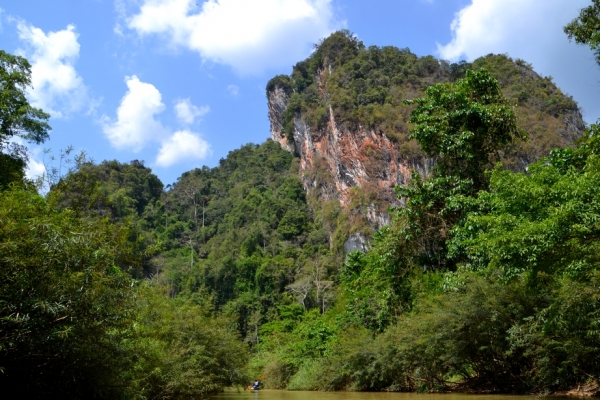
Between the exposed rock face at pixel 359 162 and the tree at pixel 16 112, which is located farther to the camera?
the exposed rock face at pixel 359 162

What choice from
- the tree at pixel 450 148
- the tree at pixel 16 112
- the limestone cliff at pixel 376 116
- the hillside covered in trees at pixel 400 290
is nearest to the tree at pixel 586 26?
the hillside covered in trees at pixel 400 290

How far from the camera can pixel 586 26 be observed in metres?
9.84

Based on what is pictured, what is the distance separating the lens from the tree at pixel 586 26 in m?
9.71

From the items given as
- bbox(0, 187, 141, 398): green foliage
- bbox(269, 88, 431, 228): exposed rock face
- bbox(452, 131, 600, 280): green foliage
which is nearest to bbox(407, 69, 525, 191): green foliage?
bbox(452, 131, 600, 280): green foliage

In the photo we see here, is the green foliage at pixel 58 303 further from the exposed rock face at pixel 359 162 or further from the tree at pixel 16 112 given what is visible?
the exposed rock face at pixel 359 162

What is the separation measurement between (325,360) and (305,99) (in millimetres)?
49795

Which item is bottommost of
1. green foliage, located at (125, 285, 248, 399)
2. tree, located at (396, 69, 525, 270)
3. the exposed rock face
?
green foliage, located at (125, 285, 248, 399)

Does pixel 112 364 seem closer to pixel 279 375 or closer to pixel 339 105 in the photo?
pixel 279 375

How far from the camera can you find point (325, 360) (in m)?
21.4

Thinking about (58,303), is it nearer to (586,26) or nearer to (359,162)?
(586,26)

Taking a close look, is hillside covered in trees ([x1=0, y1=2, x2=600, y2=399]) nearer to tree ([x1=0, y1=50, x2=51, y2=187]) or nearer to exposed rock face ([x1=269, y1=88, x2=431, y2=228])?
tree ([x1=0, y1=50, x2=51, y2=187])

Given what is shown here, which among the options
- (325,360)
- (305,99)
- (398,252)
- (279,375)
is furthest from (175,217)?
(398,252)

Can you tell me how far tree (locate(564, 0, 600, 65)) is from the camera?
9711mm

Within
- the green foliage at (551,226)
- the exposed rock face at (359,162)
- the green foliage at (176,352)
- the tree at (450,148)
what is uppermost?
the exposed rock face at (359,162)
